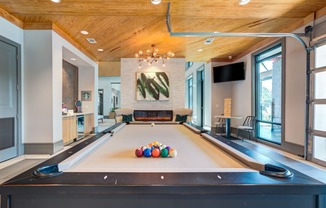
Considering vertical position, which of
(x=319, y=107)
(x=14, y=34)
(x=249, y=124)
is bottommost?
(x=249, y=124)

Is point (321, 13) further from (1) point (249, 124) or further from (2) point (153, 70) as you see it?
(2) point (153, 70)

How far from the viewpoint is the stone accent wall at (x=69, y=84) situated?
275 inches

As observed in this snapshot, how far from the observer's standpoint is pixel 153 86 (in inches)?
A: 297

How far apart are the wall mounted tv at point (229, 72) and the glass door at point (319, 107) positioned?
10.4 ft

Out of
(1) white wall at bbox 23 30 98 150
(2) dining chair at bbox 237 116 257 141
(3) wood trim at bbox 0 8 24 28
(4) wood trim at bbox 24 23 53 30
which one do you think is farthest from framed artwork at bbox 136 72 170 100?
(3) wood trim at bbox 0 8 24 28

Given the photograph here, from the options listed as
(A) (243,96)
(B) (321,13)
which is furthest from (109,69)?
(B) (321,13)

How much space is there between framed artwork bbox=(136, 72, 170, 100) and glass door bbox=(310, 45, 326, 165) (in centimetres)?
470

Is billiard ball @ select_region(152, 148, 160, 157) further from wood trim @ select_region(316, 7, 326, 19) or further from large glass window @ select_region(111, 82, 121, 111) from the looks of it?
large glass window @ select_region(111, 82, 121, 111)

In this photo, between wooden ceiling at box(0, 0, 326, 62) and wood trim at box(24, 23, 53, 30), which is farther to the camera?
wood trim at box(24, 23, 53, 30)

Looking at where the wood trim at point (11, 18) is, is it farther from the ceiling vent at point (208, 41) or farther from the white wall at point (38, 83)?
the ceiling vent at point (208, 41)

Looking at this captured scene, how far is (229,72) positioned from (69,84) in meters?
6.30

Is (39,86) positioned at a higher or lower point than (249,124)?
higher

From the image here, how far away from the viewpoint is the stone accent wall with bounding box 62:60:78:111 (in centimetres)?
699

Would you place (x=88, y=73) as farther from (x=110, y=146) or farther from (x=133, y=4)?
(x=110, y=146)
